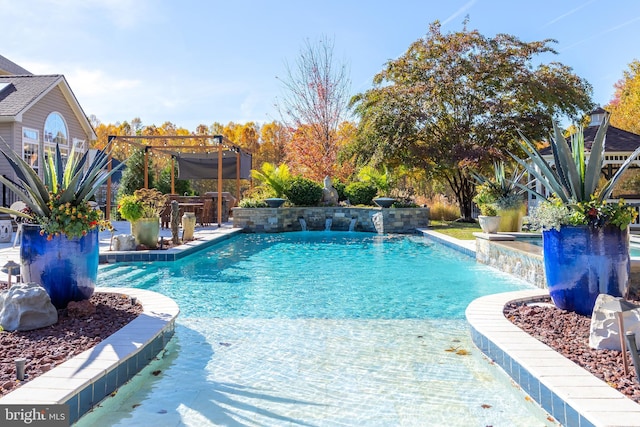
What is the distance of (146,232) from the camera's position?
8.73 meters

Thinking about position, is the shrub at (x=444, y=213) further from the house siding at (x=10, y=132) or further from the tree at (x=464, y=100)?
the house siding at (x=10, y=132)

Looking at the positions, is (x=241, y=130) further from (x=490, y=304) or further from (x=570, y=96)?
(x=490, y=304)

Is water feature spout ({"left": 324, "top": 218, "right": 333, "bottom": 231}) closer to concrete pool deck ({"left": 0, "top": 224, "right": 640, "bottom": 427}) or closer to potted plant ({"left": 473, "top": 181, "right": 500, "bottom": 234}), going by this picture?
potted plant ({"left": 473, "top": 181, "right": 500, "bottom": 234})

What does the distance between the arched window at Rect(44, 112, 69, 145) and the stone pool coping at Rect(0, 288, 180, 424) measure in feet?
46.2

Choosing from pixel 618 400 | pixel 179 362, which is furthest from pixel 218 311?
pixel 618 400

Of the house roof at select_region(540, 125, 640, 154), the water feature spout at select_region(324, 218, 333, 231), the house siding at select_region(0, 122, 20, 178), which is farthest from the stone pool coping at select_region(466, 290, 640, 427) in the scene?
the house siding at select_region(0, 122, 20, 178)

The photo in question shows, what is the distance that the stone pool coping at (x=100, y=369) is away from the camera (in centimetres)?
223

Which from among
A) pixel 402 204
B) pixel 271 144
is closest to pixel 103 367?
pixel 402 204

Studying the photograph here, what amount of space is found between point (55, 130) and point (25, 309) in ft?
48.9

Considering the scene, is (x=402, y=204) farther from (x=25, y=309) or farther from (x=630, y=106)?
(x=630, y=106)

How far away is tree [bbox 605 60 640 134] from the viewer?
22.7 metres

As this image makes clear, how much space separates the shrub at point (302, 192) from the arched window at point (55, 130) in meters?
7.65

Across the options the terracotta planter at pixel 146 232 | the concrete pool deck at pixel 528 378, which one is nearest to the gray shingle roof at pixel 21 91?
the terracotta planter at pixel 146 232

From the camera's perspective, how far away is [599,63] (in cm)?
1806
